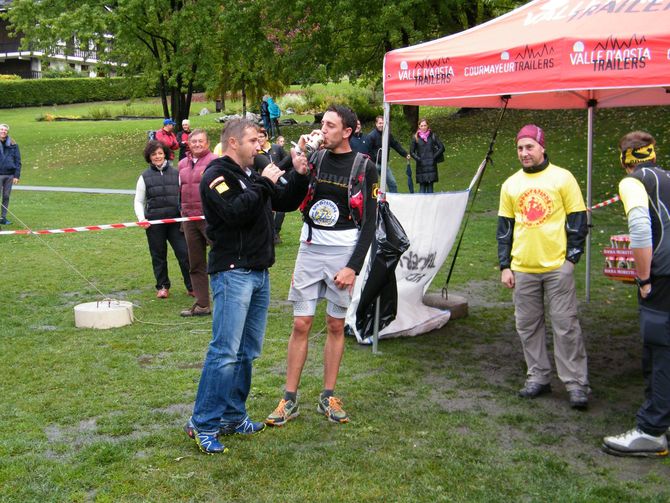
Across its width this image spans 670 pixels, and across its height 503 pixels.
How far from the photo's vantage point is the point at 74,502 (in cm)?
400

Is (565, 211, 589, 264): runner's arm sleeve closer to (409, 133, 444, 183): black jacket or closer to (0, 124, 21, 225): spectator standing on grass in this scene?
(409, 133, 444, 183): black jacket

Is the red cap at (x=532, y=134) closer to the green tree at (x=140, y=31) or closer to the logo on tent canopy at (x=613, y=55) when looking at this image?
the logo on tent canopy at (x=613, y=55)

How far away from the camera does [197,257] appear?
830 centimetres

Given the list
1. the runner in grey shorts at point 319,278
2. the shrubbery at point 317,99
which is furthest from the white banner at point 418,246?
the shrubbery at point 317,99

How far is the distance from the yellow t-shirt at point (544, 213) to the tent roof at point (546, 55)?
0.62 meters

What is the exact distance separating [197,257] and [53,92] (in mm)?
48403

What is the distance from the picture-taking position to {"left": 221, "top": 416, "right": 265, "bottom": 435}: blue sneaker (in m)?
4.82

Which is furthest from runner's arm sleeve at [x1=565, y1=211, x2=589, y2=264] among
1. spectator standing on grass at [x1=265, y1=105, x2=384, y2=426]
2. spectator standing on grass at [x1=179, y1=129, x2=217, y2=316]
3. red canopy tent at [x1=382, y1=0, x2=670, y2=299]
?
spectator standing on grass at [x1=179, y1=129, x2=217, y2=316]

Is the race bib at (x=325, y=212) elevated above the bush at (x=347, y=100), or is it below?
below

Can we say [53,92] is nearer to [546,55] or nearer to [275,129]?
[275,129]

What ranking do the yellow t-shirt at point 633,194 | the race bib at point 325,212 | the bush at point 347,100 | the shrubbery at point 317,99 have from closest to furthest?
the yellow t-shirt at point 633,194 < the race bib at point 325,212 < the bush at point 347,100 < the shrubbery at point 317,99

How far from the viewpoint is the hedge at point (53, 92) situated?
2012 inches

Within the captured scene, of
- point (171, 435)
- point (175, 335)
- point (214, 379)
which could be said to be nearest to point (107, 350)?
point (175, 335)

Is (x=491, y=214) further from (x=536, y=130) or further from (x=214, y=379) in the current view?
(x=214, y=379)
